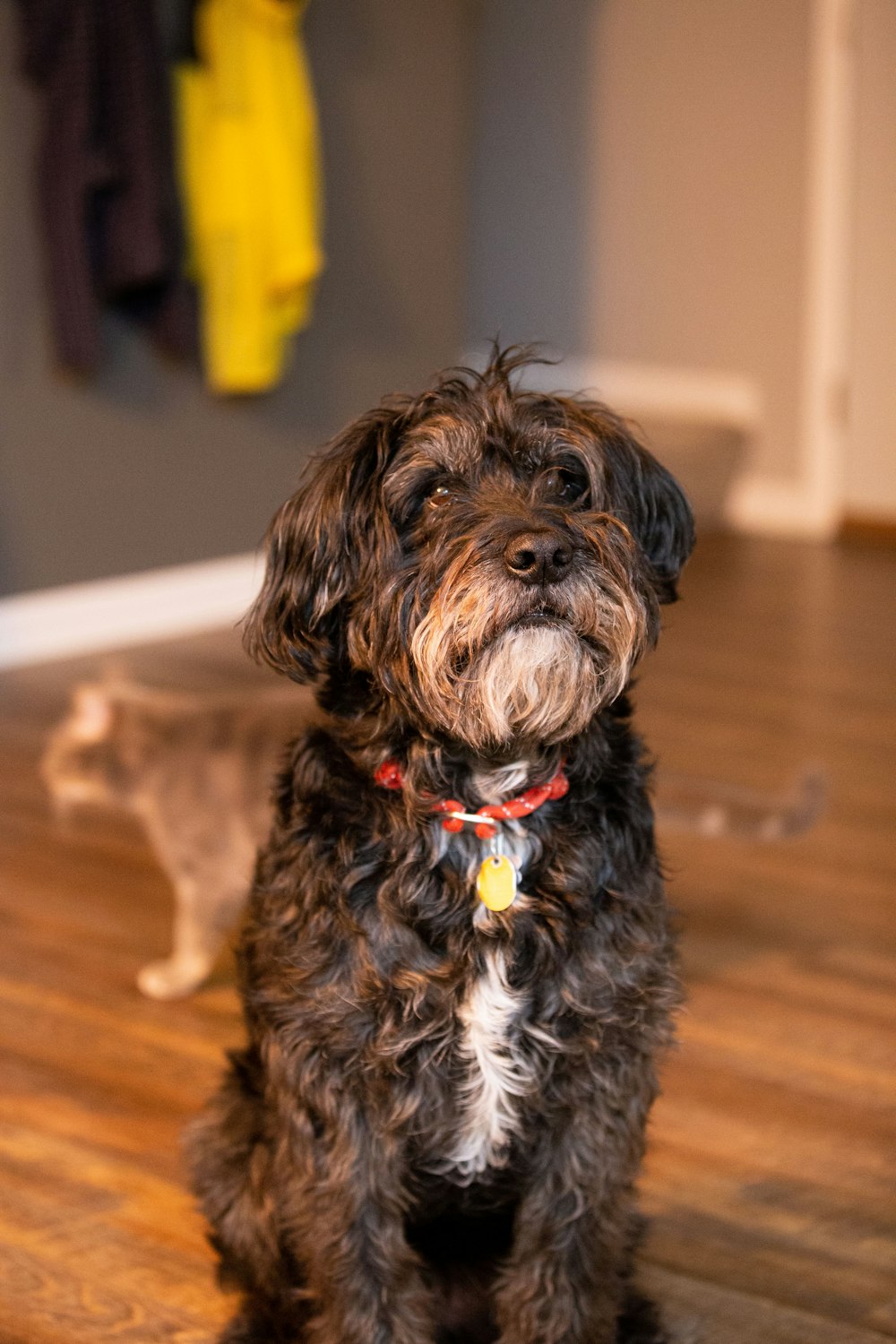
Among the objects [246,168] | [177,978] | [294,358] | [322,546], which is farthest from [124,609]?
[322,546]

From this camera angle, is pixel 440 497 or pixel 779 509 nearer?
pixel 440 497

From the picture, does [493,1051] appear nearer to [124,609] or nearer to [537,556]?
[537,556]

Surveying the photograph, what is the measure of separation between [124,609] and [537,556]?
4320mm

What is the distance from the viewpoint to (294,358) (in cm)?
Result: 602

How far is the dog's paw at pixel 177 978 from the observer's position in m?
2.92

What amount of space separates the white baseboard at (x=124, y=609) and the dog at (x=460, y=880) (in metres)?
3.70

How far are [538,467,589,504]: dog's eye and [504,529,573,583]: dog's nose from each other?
0.13 meters

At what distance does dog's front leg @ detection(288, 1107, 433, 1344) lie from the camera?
1.65 metres

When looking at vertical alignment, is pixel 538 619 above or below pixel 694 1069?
above

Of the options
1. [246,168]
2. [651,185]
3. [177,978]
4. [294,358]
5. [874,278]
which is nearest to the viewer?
[177,978]

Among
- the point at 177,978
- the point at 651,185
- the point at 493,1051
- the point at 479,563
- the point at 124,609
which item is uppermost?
the point at 479,563

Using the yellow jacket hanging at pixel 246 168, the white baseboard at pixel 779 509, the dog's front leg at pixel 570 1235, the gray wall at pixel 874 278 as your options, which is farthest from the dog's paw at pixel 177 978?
the gray wall at pixel 874 278

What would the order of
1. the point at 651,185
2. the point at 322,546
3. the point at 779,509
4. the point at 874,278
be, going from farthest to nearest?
the point at 651,185 → the point at 779,509 → the point at 874,278 → the point at 322,546

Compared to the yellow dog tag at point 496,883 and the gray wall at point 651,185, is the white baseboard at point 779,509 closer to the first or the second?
the gray wall at point 651,185
